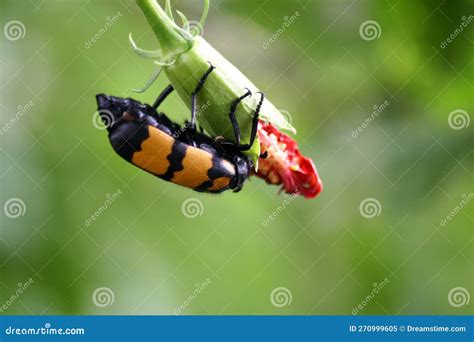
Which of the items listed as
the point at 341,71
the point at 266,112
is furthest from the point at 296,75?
the point at 266,112

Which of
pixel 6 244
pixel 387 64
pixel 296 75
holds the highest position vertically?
pixel 387 64

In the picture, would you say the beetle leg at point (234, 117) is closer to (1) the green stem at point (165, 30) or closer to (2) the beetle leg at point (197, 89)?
(2) the beetle leg at point (197, 89)

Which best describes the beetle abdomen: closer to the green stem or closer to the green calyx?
the green calyx

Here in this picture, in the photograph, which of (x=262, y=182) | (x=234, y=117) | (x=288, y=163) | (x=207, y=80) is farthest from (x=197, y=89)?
(x=262, y=182)

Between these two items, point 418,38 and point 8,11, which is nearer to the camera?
point 8,11

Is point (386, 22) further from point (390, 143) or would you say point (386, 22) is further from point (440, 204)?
point (440, 204)

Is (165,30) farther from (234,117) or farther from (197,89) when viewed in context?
(234,117)
